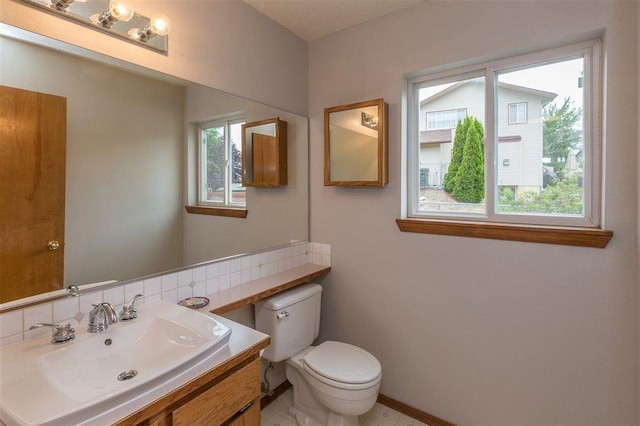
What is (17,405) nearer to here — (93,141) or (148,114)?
(93,141)

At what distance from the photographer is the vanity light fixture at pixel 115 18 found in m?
1.13

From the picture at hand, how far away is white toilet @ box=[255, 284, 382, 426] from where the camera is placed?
1600 millimetres

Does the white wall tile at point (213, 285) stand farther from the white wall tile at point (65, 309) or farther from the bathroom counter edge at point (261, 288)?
the white wall tile at point (65, 309)

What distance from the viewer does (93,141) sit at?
125 centimetres

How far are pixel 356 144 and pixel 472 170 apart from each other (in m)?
0.71

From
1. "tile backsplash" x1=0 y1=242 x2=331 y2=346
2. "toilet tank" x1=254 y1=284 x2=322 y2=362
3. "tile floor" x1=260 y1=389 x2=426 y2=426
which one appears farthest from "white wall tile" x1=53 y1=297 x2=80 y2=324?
"tile floor" x1=260 y1=389 x2=426 y2=426

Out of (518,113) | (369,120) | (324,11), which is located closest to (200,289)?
(369,120)

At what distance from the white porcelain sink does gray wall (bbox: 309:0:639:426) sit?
3.92 ft

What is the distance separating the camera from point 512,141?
1.70 m

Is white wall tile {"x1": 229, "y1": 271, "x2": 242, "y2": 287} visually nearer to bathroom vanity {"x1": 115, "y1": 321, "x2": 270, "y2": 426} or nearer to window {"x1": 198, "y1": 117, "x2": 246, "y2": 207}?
window {"x1": 198, "y1": 117, "x2": 246, "y2": 207}

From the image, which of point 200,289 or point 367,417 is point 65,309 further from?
point 367,417

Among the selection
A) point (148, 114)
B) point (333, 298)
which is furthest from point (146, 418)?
point (333, 298)

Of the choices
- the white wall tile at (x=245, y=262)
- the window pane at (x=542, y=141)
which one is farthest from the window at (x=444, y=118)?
the white wall tile at (x=245, y=262)

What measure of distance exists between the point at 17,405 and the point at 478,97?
222cm
